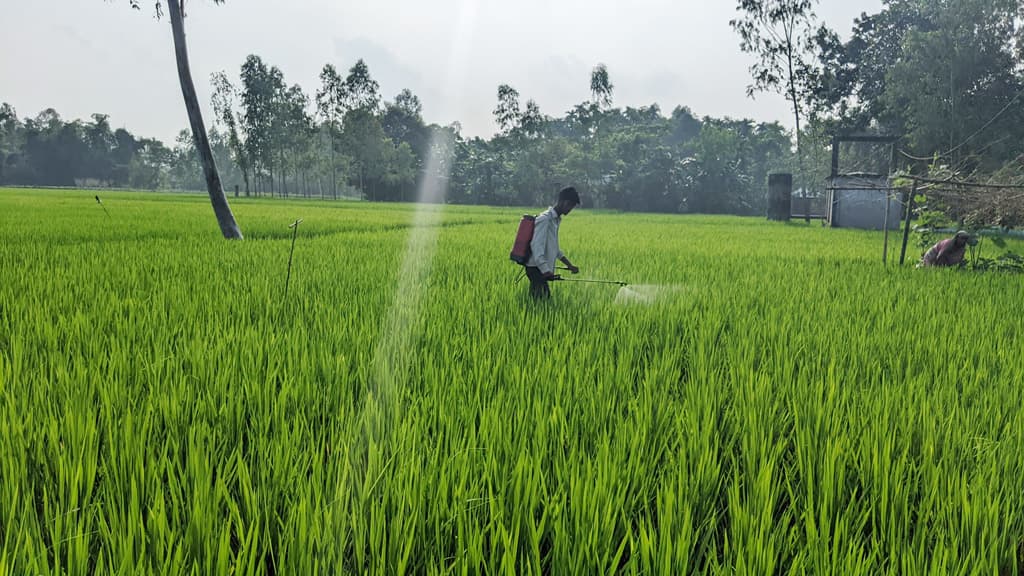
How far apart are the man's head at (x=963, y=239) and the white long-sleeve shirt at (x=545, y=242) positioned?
16.5 feet

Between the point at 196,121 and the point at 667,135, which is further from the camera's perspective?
the point at 667,135

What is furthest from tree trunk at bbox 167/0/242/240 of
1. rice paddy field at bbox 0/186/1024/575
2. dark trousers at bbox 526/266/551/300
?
dark trousers at bbox 526/266/551/300

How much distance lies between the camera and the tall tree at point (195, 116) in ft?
26.9

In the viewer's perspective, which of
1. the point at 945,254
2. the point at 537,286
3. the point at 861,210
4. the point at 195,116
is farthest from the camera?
the point at 861,210

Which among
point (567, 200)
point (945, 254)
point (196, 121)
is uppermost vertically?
point (196, 121)

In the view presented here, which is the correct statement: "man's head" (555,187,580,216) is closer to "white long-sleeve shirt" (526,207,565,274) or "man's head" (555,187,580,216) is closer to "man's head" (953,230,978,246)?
"white long-sleeve shirt" (526,207,565,274)

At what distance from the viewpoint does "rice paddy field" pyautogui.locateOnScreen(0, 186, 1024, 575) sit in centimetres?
108

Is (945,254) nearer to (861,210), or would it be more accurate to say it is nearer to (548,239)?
(548,239)

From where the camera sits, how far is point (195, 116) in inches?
330

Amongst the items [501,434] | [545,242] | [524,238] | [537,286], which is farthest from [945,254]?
[501,434]

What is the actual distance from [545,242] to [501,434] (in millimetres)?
2378

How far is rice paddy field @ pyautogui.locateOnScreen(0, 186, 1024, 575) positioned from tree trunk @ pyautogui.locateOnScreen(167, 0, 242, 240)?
14.9 feet

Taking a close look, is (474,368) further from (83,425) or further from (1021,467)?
(1021,467)

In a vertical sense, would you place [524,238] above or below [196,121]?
below
